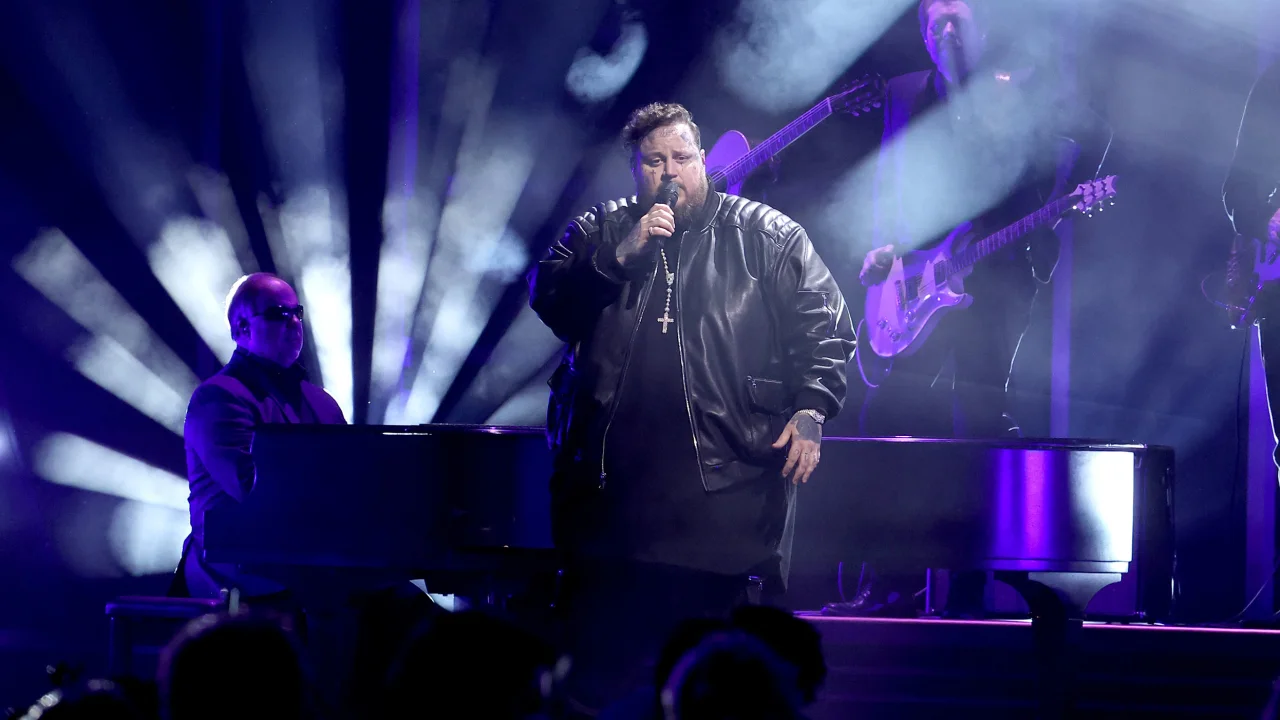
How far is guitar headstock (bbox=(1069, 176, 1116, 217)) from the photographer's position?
6.11 m

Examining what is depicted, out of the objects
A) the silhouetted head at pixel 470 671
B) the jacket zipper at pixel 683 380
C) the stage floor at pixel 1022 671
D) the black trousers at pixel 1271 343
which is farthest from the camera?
the black trousers at pixel 1271 343

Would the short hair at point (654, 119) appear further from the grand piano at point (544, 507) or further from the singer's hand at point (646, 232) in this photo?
the grand piano at point (544, 507)

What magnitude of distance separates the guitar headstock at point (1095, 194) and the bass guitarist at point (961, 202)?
193mm

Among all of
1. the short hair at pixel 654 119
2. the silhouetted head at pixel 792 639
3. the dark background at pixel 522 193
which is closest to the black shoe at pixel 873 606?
the dark background at pixel 522 193

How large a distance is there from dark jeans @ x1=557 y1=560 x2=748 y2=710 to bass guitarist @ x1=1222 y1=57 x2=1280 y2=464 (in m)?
3.99

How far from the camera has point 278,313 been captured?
16.1 ft

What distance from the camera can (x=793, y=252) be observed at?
333cm

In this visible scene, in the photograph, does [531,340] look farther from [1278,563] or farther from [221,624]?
[221,624]

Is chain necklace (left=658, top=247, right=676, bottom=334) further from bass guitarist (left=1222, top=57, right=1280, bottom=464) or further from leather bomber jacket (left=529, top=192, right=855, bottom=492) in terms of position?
bass guitarist (left=1222, top=57, right=1280, bottom=464)

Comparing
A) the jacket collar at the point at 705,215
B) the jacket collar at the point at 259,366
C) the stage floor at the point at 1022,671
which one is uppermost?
the jacket collar at the point at 705,215

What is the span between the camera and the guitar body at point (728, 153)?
674 centimetres

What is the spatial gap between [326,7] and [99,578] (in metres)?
3.35

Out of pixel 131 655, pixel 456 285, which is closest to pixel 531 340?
pixel 456 285

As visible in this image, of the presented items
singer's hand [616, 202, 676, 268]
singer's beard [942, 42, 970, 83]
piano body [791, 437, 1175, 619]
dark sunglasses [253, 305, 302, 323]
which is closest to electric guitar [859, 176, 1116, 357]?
singer's beard [942, 42, 970, 83]
